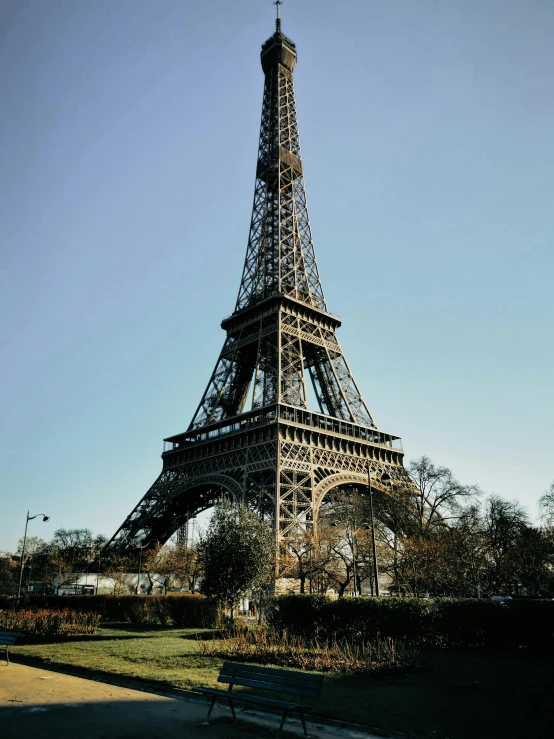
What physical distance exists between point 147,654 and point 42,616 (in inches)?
350

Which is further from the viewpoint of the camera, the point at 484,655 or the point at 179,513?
the point at 179,513

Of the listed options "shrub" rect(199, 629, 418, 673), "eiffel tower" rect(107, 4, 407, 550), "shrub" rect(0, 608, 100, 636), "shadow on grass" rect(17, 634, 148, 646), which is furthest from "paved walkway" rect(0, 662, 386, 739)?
"eiffel tower" rect(107, 4, 407, 550)

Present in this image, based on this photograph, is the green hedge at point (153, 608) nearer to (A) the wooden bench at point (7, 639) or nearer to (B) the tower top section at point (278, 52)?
(A) the wooden bench at point (7, 639)

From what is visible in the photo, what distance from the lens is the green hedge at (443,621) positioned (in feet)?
60.0

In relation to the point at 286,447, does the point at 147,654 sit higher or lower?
lower

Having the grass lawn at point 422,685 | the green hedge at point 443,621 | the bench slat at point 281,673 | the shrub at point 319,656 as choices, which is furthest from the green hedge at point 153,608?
the bench slat at point 281,673

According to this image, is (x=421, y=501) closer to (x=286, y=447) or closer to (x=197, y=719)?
(x=286, y=447)

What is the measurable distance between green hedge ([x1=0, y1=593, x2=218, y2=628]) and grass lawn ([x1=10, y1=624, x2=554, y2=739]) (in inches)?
313

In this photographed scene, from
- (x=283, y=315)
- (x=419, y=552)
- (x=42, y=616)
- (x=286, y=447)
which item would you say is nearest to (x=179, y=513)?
(x=286, y=447)

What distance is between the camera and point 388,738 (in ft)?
27.7

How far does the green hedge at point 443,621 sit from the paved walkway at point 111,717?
10297mm

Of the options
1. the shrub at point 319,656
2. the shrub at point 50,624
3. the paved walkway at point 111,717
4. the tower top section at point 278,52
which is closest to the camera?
the paved walkway at point 111,717

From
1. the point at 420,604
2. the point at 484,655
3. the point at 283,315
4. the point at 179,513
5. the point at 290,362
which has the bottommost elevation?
the point at 484,655

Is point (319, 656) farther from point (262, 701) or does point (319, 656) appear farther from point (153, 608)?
point (153, 608)
